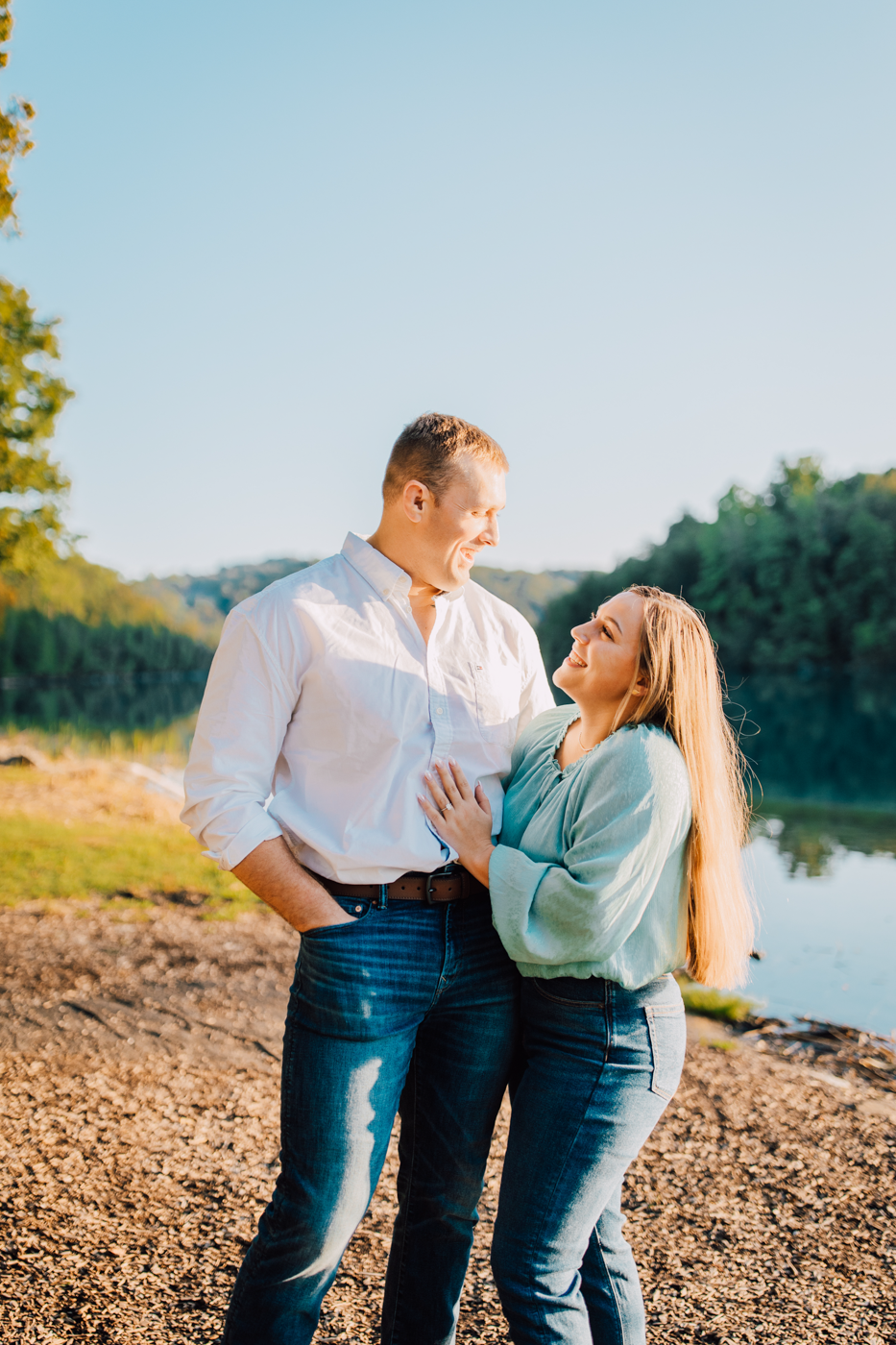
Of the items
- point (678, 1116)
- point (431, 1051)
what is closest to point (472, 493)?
point (431, 1051)

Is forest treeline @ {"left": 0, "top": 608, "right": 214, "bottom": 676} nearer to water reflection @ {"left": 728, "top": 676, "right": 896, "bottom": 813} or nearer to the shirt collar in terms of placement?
water reflection @ {"left": 728, "top": 676, "right": 896, "bottom": 813}

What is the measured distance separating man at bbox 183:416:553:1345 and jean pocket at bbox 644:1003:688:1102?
0.35 metres

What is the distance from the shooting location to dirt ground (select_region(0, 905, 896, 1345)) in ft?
9.43

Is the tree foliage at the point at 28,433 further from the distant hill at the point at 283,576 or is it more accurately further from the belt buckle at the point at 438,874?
the belt buckle at the point at 438,874

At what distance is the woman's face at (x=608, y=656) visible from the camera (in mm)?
2426

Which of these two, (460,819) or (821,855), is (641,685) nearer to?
(460,819)

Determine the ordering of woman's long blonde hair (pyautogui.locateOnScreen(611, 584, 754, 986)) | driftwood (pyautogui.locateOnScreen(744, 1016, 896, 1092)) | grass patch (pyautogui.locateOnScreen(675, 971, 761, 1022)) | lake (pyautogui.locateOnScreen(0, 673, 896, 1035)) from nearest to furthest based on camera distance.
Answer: woman's long blonde hair (pyautogui.locateOnScreen(611, 584, 754, 986)) < driftwood (pyautogui.locateOnScreen(744, 1016, 896, 1092)) < grass patch (pyautogui.locateOnScreen(675, 971, 761, 1022)) < lake (pyautogui.locateOnScreen(0, 673, 896, 1035))

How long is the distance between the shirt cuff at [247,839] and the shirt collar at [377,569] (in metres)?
0.66

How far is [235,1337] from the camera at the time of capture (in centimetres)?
220

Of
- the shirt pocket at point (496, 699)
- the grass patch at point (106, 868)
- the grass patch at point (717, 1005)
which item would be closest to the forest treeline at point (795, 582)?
the grass patch at point (106, 868)

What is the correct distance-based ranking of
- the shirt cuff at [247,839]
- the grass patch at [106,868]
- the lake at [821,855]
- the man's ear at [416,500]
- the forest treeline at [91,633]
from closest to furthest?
1. the shirt cuff at [247,839]
2. the man's ear at [416,500]
3. the grass patch at [106,868]
4. the lake at [821,855]
5. the forest treeline at [91,633]

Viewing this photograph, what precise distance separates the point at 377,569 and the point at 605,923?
1.03 metres

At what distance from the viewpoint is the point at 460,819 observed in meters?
2.36

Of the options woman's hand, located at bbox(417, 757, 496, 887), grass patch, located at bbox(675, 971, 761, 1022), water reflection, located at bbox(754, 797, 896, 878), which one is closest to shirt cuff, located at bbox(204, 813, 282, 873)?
woman's hand, located at bbox(417, 757, 496, 887)
